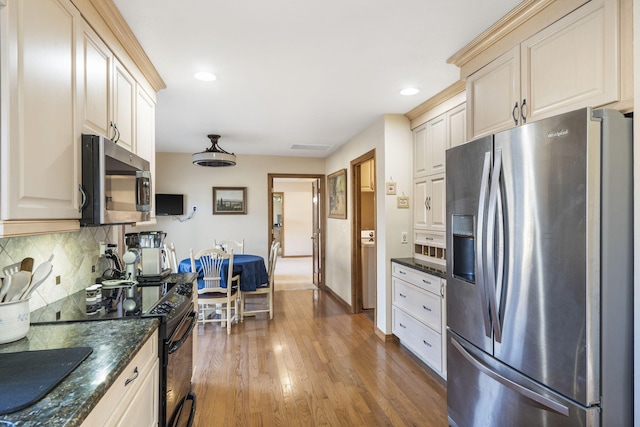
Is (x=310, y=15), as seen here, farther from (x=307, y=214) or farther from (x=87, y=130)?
(x=307, y=214)

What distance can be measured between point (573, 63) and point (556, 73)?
0.26ft

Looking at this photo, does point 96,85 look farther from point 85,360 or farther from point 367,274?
point 367,274

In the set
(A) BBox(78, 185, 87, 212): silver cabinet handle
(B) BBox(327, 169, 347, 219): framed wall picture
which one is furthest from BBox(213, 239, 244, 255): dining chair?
(A) BBox(78, 185, 87, 212): silver cabinet handle

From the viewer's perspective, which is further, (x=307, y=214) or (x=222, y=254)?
(x=307, y=214)

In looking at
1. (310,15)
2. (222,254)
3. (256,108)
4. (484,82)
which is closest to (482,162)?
(484,82)

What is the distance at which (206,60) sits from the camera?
226cm

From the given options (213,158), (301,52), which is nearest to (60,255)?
(301,52)

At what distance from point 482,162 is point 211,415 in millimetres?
2355

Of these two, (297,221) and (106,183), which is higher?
(106,183)

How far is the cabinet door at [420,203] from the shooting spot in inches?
128

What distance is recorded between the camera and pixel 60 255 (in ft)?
5.93

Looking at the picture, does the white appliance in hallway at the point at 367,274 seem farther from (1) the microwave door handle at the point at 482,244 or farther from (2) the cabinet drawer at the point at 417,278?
(1) the microwave door handle at the point at 482,244

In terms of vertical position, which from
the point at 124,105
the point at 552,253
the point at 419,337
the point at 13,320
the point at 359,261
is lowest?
the point at 419,337

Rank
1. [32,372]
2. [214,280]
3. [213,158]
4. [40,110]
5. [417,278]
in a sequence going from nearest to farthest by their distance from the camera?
[32,372], [40,110], [417,278], [214,280], [213,158]
